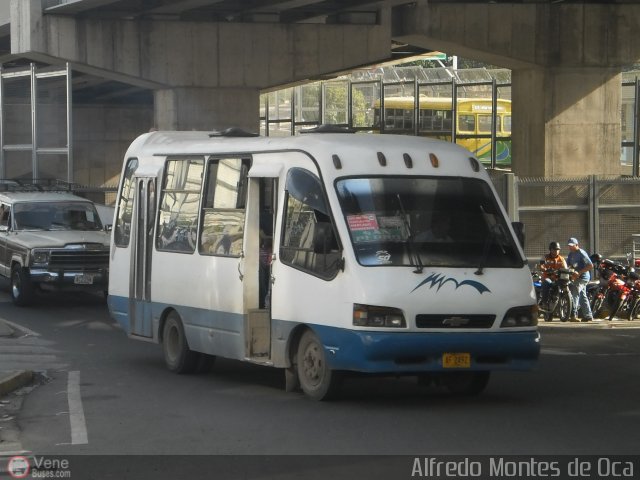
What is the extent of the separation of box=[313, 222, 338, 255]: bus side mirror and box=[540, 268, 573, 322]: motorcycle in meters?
11.8


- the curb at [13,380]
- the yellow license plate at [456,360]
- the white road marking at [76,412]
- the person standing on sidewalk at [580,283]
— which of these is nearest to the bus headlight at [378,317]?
the yellow license plate at [456,360]

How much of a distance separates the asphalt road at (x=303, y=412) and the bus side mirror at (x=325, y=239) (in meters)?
1.50

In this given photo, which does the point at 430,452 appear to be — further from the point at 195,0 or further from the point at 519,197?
the point at 195,0

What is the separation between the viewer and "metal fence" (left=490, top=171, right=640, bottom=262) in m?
26.8

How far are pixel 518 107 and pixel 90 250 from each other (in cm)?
1327

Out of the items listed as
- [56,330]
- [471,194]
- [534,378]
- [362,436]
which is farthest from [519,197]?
[362,436]

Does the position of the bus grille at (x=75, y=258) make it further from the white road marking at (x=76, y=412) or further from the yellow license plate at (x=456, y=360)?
the yellow license plate at (x=456, y=360)

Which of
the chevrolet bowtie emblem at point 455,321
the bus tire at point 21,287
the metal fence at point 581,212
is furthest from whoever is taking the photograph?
the metal fence at point 581,212

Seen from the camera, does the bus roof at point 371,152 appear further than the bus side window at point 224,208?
No

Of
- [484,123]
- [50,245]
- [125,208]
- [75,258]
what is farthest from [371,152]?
[484,123]

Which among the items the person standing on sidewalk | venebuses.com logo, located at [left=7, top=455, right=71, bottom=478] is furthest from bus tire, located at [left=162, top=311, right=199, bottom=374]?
the person standing on sidewalk

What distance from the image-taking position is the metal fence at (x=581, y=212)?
2684cm

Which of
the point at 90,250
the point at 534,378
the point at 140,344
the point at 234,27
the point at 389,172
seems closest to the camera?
the point at 389,172

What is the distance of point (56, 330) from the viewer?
20781 millimetres
